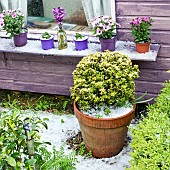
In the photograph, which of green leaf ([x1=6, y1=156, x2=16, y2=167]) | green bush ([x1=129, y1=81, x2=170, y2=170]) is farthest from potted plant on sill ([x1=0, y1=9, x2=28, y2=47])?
green leaf ([x1=6, y1=156, x2=16, y2=167])

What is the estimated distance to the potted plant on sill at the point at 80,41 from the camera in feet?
11.2

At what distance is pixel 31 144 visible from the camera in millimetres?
2225

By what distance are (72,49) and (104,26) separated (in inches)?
17.3

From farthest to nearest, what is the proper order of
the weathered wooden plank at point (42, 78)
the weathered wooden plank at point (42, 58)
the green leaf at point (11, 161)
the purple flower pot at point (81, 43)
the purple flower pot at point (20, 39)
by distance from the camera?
1. the weathered wooden plank at point (42, 78)
2. the weathered wooden plank at point (42, 58)
3. the purple flower pot at point (20, 39)
4. the purple flower pot at point (81, 43)
5. the green leaf at point (11, 161)

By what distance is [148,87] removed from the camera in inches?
142

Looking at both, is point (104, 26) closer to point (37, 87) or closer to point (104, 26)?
point (104, 26)

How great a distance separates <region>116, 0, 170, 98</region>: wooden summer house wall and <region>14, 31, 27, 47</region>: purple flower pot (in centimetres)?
89

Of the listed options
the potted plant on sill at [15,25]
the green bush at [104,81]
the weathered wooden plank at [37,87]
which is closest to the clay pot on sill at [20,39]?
the potted plant on sill at [15,25]

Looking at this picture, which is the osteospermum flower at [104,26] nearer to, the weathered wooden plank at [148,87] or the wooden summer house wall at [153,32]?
the wooden summer house wall at [153,32]

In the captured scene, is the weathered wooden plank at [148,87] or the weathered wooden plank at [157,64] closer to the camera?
the weathered wooden plank at [157,64]

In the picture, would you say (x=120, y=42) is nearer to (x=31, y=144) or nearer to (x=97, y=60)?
(x=97, y=60)

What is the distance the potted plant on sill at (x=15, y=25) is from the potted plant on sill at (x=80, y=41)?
20.4 inches

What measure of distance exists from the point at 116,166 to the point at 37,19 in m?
1.63

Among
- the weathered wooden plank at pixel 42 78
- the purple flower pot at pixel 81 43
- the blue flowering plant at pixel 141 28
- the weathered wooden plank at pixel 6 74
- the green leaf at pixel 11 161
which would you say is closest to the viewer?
the green leaf at pixel 11 161
